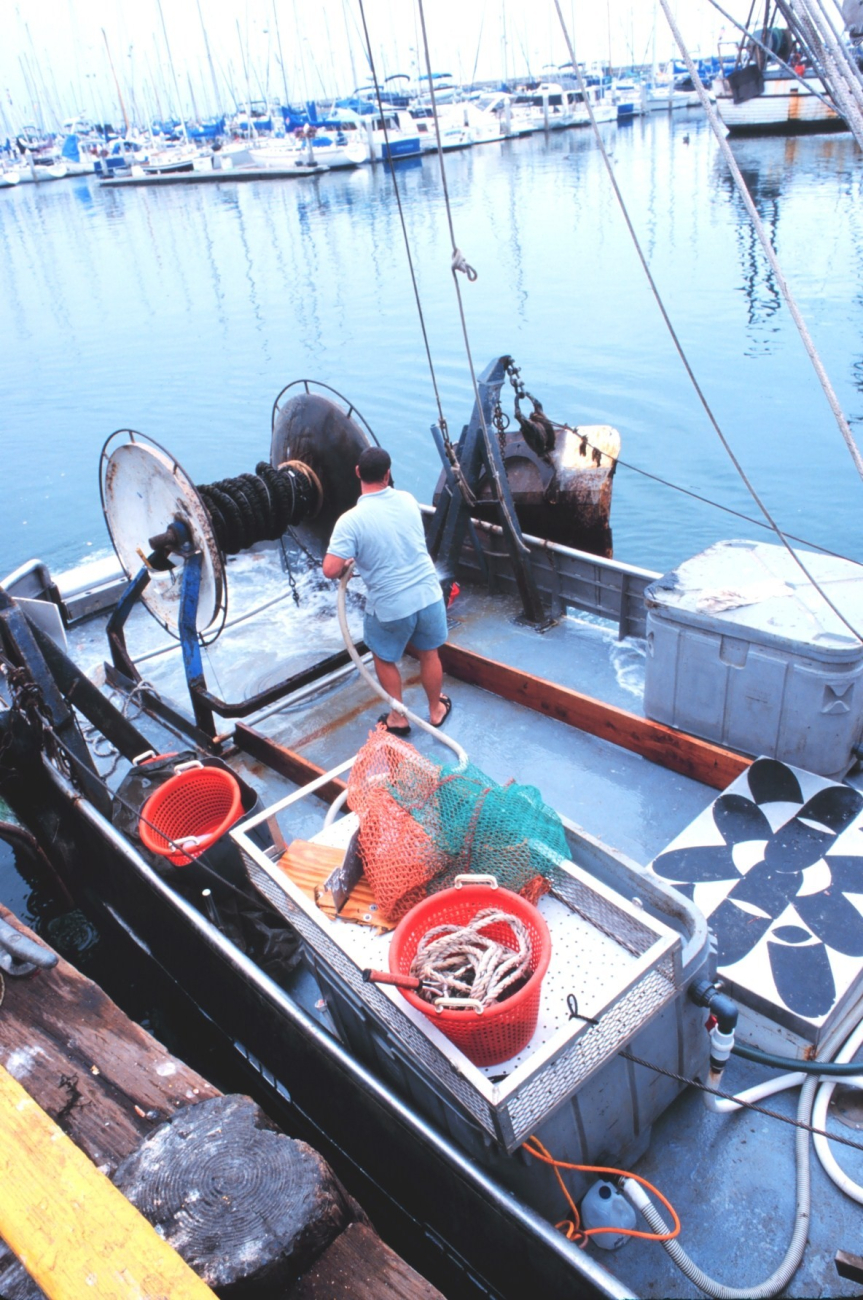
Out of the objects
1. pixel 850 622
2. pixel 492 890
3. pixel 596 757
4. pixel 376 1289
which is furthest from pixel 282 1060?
pixel 850 622

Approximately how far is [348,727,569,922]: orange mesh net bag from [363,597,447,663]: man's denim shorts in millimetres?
2314

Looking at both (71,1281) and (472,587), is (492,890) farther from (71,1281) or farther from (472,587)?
(472,587)

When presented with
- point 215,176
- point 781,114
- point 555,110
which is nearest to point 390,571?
point 781,114

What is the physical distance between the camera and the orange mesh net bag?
308 centimetres

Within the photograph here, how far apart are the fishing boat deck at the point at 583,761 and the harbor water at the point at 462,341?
215cm

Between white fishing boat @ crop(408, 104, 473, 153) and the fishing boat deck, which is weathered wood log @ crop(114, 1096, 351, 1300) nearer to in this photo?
the fishing boat deck

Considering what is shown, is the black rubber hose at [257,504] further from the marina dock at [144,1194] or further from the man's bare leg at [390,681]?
the marina dock at [144,1194]

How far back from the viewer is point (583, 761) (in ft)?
18.0

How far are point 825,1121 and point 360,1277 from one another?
2.17m

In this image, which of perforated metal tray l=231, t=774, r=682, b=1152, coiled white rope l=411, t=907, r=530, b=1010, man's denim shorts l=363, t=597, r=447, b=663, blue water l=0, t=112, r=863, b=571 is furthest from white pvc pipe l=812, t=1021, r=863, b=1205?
blue water l=0, t=112, r=863, b=571

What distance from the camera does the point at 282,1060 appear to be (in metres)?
4.05

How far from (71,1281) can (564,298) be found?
2641cm

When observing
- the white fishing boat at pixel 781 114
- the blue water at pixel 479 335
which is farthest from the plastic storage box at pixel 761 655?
the white fishing boat at pixel 781 114

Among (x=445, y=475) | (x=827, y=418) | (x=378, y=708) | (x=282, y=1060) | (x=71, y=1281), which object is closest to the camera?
(x=71, y=1281)
